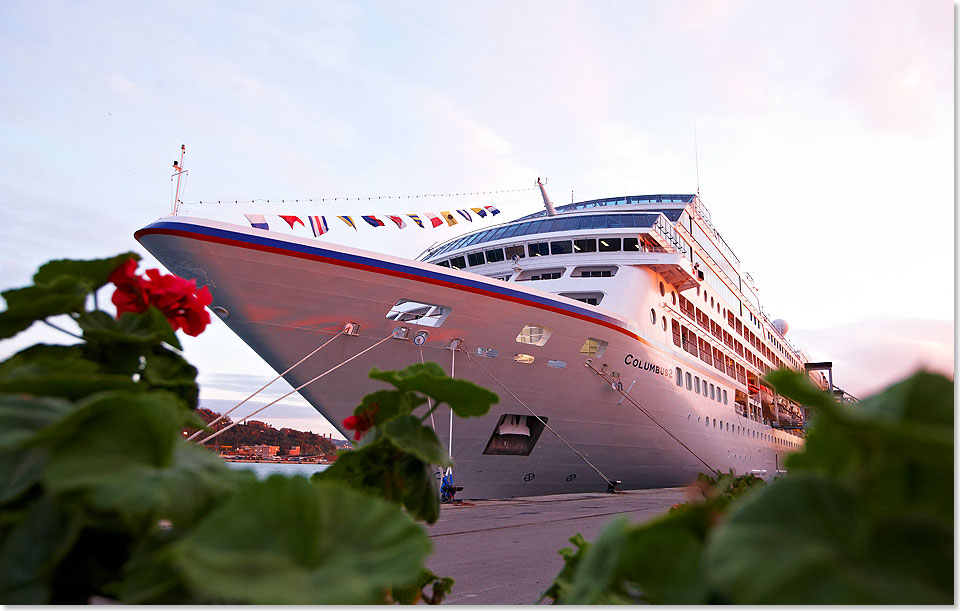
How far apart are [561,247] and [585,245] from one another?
1.93ft

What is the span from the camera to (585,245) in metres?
15.1

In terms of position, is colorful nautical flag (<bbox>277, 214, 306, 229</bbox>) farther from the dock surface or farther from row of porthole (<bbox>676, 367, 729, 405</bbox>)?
row of porthole (<bbox>676, 367, 729, 405</bbox>)

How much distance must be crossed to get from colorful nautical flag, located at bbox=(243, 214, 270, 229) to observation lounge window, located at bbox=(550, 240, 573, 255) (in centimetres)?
782

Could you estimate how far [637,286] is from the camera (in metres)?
13.9

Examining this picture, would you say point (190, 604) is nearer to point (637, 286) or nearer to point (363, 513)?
point (363, 513)

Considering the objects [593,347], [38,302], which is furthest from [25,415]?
[593,347]

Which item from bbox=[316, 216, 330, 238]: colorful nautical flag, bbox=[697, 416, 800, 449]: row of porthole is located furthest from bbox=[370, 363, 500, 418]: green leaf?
bbox=[697, 416, 800, 449]: row of porthole

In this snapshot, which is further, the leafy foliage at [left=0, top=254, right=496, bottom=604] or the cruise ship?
the cruise ship

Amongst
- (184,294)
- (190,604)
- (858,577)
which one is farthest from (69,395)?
(858,577)

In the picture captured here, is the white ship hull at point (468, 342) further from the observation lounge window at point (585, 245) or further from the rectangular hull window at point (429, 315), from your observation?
the observation lounge window at point (585, 245)

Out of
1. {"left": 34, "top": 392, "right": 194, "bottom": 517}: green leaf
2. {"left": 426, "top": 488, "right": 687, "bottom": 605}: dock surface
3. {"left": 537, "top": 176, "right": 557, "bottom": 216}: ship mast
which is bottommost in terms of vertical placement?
{"left": 426, "top": 488, "right": 687, "bottom": 605}: dock surface

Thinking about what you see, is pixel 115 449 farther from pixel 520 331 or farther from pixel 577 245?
pixel 577 245

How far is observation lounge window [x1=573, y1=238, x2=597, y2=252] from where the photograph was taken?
14977mm

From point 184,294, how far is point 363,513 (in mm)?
654
